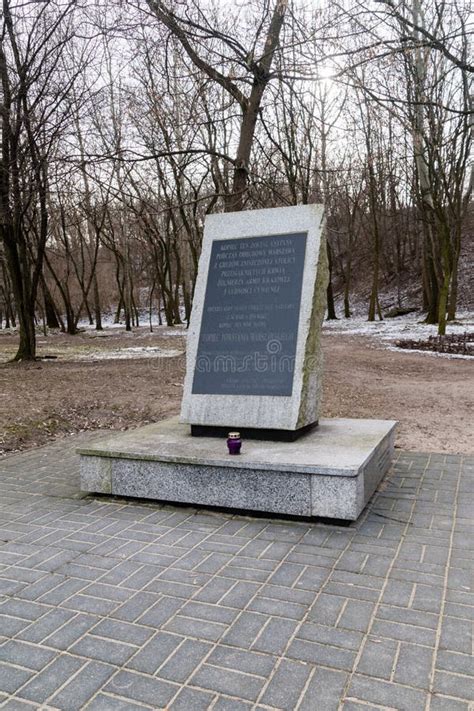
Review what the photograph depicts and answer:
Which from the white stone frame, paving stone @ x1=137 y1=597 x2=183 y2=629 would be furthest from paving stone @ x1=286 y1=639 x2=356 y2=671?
the white stone frame

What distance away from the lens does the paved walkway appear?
2238 mm

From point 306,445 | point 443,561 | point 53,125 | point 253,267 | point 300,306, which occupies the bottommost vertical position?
point 443,561

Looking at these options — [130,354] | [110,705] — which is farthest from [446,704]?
[130,354]

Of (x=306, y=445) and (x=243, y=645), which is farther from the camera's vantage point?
(x=306, y=445)

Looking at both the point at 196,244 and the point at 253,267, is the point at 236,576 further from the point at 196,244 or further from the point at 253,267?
the point at 196,244

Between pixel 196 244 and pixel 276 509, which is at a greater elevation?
pixel 196 244

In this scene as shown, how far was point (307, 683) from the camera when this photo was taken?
7.43ft

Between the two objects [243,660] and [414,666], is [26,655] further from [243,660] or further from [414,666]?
[414,666]

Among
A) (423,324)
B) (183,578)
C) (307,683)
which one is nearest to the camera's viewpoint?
(307,683)

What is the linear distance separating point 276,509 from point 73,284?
48.2m

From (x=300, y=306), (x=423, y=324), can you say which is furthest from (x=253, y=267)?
(x=423, y=324)

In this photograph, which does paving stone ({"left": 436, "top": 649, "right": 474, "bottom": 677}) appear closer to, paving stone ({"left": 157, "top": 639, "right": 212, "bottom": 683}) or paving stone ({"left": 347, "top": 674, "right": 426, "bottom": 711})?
paving stone ({"left": 347, "top": 674, "right": 426, "bottom": 711})

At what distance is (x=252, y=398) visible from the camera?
16.4 ft

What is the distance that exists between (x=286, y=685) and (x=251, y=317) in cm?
336
